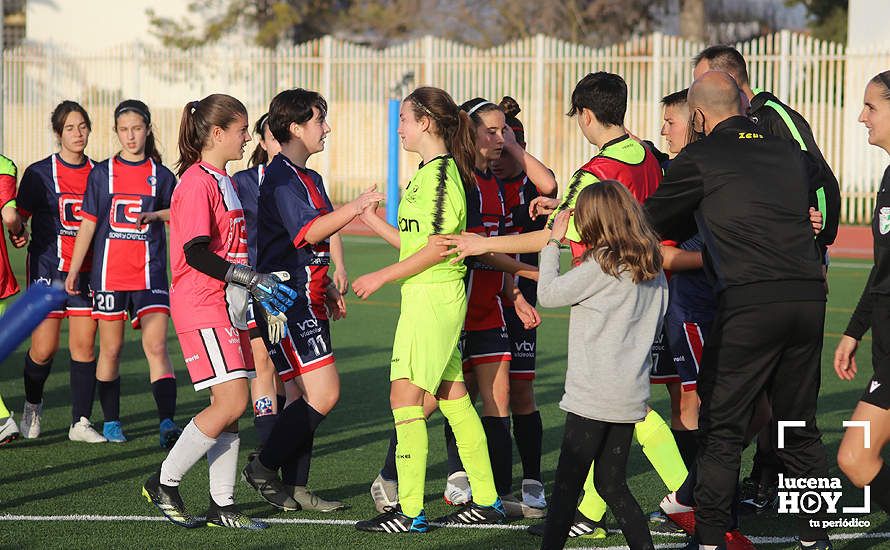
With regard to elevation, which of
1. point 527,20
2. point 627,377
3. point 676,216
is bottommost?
point 627,377

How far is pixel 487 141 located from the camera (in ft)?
20.3

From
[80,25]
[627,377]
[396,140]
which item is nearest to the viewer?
[627,377]

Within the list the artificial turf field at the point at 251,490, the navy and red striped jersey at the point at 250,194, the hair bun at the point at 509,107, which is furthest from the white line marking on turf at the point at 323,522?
the hair bun at the point at 509,107

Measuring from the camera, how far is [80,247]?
782 centimetres

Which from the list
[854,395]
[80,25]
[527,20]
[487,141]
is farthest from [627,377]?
[80,25]

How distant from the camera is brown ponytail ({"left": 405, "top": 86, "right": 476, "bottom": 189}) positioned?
5.68 metres

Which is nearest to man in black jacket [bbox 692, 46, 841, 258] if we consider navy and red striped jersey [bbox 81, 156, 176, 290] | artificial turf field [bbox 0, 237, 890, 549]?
artificial turf field [bbox 0, 237, 890, 549]

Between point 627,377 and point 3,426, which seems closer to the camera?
point 627,377

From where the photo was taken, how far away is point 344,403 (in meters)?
9.07

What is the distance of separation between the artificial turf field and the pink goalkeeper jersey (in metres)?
1.03

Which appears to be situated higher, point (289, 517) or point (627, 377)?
point (627, 377)

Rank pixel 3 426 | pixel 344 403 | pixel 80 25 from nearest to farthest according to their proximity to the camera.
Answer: pixel 3 426 < pixel 344 403 < pixel 80 25

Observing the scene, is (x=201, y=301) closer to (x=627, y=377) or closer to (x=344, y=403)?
(x=627, y=377)

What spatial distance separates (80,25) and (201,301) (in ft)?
123
